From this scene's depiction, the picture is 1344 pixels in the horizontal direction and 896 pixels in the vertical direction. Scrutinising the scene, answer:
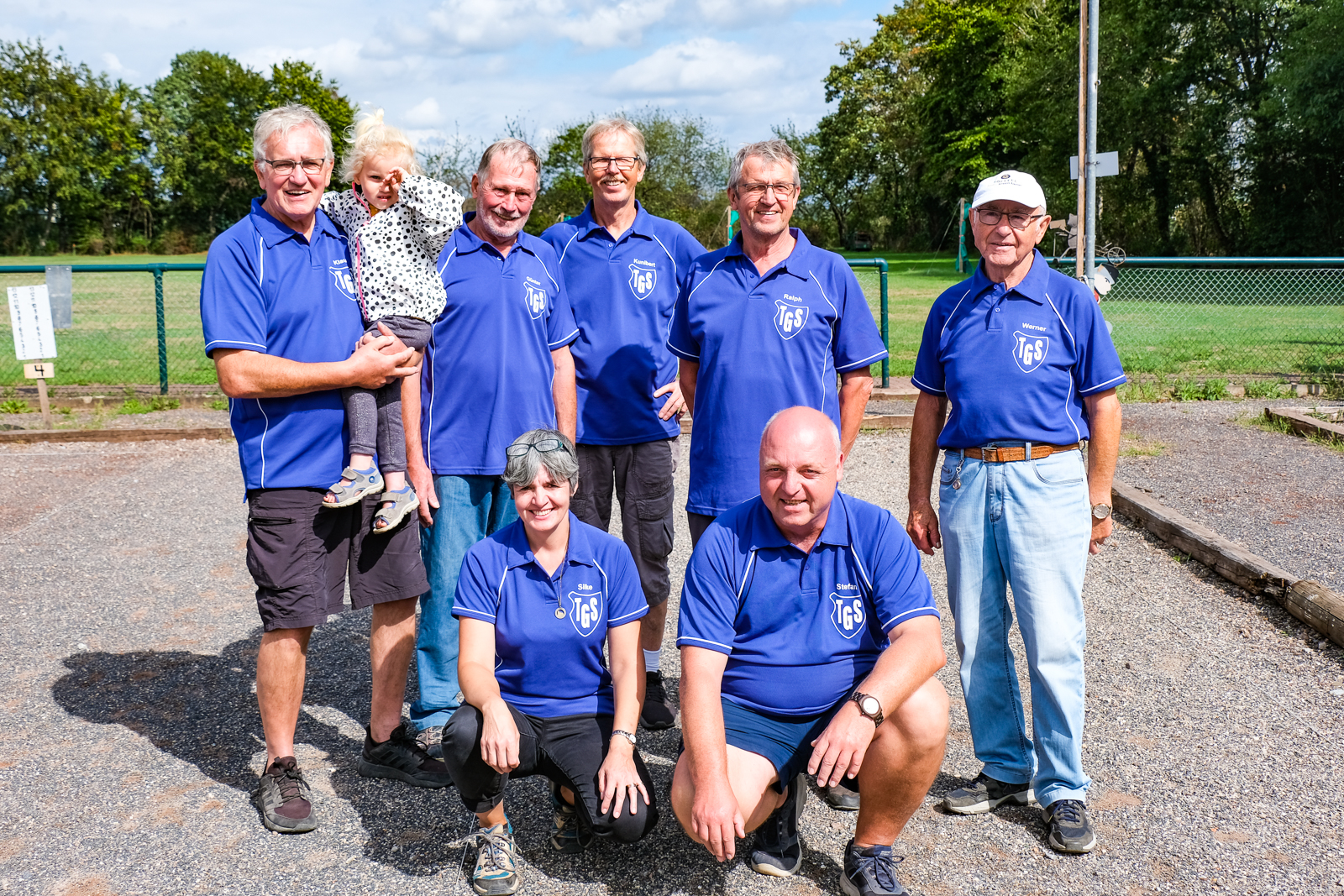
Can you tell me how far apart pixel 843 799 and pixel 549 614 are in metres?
1.23

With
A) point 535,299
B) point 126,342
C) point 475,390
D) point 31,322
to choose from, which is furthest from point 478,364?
point 126,342

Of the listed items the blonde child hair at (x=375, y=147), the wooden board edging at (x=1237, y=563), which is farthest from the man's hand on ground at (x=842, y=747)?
the wooden board edging at (x=1237, y=563)

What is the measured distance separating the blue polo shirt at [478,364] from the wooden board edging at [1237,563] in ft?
8.99

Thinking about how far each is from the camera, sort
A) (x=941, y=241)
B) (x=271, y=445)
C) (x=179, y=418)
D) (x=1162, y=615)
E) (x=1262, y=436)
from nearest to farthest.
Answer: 1. (x=271, y=445)
2. (x=1162, y=615)
3. (x=1262, y=436)
4. (x=179, y=418)
5. (x=941, y=241)

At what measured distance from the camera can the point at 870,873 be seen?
2984 mm

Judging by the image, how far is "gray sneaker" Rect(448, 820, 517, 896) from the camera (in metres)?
3.05

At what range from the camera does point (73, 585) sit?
19.4 feet

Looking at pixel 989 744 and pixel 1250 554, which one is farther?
pixel 1250 554

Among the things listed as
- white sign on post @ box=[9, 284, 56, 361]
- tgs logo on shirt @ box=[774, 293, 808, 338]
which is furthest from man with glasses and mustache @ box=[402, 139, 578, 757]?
white sign on post @ box=[9, 284, 56, 361]

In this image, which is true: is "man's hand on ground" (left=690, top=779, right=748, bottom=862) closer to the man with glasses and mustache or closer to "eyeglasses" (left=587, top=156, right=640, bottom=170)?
the man with glasses and mustache

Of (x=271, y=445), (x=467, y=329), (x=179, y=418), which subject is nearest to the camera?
(x=271, y=445)

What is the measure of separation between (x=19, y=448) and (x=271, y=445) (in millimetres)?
7733

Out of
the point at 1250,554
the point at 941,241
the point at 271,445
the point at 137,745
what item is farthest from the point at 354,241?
the point at 941,241

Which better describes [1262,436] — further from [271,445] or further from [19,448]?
[19,448]
